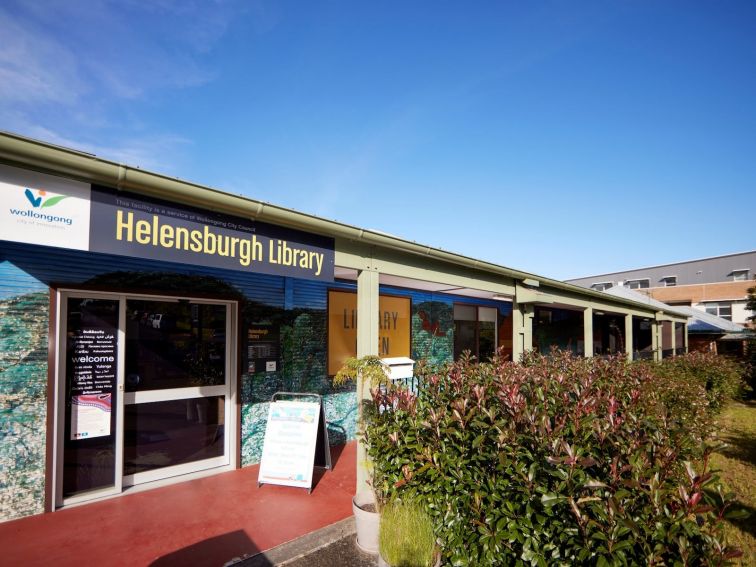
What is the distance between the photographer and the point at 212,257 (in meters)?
3.42

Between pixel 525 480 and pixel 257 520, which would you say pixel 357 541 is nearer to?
pixel 257 520

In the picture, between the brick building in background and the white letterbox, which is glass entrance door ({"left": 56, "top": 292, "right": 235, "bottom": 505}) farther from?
the brick building in background

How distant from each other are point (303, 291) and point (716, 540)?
530 centimetres

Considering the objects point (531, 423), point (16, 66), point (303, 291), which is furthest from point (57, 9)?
point (531, 423)

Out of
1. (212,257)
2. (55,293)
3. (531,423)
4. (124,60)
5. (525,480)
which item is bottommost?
(525,480)

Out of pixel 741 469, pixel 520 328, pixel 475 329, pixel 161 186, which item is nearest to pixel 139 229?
pixel 161 186

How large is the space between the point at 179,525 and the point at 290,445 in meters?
1.39

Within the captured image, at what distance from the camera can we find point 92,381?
4.45 meters

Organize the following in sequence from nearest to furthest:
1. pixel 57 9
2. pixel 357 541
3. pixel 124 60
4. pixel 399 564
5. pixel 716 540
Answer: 1. pixel 716 540
2. pixel 399 564
3. pixel 357 541
4. pixel 57 9
5. pixel 124 60

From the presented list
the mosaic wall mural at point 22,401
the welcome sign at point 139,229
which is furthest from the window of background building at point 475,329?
the mosaic wall mural at point 22,401

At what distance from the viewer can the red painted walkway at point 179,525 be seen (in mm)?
3445

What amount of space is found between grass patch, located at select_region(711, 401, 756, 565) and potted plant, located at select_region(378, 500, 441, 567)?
1.87 metres

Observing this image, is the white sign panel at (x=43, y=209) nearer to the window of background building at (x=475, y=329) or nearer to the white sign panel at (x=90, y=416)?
the white sign panel at (x=90, y=416)

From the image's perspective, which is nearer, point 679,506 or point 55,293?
point 679,506
